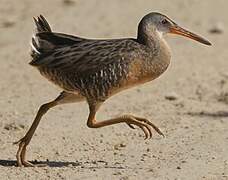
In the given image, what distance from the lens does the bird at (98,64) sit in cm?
895

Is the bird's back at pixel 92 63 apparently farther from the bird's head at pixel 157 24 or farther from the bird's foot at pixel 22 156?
the bird's foot at pixel 22 156

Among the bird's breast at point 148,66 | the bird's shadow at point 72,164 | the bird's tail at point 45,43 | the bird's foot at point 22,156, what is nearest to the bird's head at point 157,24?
the bird's breast at point 148,66

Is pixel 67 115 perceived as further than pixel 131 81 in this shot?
Yes

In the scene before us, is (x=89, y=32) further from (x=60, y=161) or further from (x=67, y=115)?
(x=60, y=161)

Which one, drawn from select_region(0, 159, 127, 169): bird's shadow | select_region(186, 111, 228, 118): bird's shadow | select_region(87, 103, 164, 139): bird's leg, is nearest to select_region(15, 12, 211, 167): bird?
select_region(87, 103, 164, 139): bird's leg

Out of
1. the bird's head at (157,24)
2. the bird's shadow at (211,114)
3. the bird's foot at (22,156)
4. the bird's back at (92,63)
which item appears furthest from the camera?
the bird's shadow at (211,114)

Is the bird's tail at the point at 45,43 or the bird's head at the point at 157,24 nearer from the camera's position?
the bird's tail at the point at 45,43

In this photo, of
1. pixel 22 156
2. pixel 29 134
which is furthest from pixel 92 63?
pixel 22 156

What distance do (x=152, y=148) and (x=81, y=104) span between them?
2322 mm

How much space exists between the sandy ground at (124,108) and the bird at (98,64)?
0.45 metres

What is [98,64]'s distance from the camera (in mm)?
8984

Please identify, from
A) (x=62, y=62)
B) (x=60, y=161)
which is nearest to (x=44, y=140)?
(x=60, y=161)

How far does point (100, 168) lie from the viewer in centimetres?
908

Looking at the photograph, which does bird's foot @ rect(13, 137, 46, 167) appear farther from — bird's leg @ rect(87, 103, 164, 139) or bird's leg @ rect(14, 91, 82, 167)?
bird's leg @ rect(87, 103, 164, 139)
